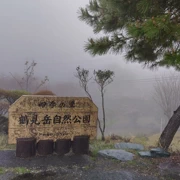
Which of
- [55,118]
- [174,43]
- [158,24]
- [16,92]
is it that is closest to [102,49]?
[174,43]

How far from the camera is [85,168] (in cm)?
199

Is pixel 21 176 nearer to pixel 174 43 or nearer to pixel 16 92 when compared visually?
pixel 174 43

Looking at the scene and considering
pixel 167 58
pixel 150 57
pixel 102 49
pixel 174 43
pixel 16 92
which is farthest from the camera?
pixel 16 92

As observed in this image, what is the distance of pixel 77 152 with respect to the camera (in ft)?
7.93

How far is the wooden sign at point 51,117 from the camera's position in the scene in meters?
2.17

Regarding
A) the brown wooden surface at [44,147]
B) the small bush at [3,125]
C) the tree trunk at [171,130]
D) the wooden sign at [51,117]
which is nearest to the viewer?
the wooden sign at [51,117]

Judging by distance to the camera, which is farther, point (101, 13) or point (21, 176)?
point (101, 13)

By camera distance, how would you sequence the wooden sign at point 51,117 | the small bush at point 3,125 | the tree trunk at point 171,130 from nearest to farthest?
1. the wooden sign at point 51,117
2. the tree trunk at point 171,130
3. the small bush at point 3,125

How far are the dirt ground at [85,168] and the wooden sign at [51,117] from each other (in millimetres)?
223

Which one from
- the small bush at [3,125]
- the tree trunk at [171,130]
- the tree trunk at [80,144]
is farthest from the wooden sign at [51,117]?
the small bush at [3,125]

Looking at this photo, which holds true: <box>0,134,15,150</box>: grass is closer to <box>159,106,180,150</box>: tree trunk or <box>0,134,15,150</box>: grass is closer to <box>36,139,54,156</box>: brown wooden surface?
<box>36,139,54,156</box>: brown wooden surface

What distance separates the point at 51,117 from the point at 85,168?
0.62m

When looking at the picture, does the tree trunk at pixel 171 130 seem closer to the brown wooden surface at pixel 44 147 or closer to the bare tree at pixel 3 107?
the brown wooden surface at pixel 44 147

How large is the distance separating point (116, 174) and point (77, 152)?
672 mm
